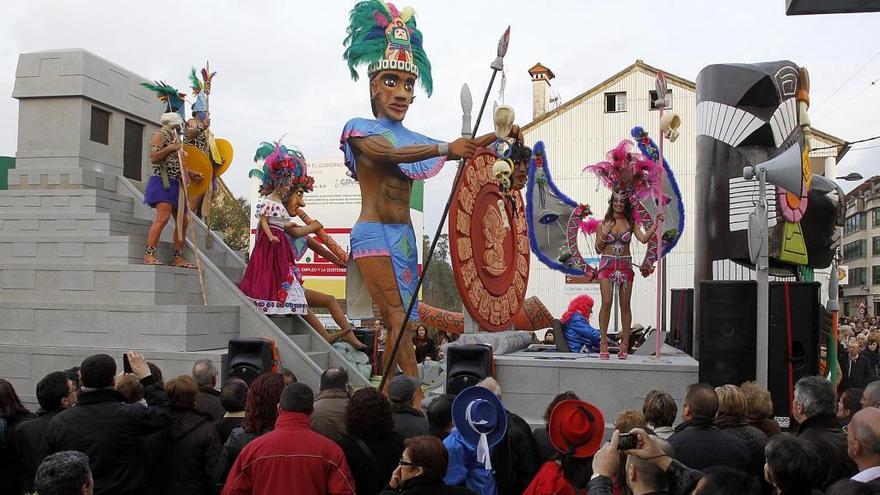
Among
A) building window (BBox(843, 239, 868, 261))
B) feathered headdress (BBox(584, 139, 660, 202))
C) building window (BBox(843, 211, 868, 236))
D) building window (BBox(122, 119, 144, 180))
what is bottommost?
feathered headdress (BBox(584, 139, 660, 202))

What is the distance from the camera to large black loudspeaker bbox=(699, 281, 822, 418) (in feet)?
20.6

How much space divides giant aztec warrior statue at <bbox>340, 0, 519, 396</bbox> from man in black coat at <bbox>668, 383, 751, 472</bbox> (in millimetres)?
4553

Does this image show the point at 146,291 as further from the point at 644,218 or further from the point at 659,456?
the point at 659,456

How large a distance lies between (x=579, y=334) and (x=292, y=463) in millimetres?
6462

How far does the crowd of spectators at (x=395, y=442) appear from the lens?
→ 8.51 feet

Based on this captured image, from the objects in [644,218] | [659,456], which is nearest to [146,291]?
[644,218]

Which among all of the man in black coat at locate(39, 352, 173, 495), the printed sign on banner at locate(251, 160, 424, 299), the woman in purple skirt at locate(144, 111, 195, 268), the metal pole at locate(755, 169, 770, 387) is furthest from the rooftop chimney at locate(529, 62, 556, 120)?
the man in black coat at locate(39, 352, 173, 495)

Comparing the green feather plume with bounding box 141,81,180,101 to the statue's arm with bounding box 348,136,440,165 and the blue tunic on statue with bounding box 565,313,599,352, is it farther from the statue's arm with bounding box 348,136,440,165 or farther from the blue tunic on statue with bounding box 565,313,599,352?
the blue tunic on statue with bounding box 565,313,599,352

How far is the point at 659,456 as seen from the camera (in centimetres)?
258

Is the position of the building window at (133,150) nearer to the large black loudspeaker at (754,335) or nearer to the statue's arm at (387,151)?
the statue's arm at (387,151)

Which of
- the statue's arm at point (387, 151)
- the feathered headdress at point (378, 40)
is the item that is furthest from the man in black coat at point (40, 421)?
the feathered headdress at point (378, 40)

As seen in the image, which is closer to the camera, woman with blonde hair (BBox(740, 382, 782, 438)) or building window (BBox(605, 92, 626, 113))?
woman with blonde hair (BBox(740, 382, 782, 438))

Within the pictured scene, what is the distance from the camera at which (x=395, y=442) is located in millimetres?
3598

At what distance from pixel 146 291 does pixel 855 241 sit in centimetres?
5805
